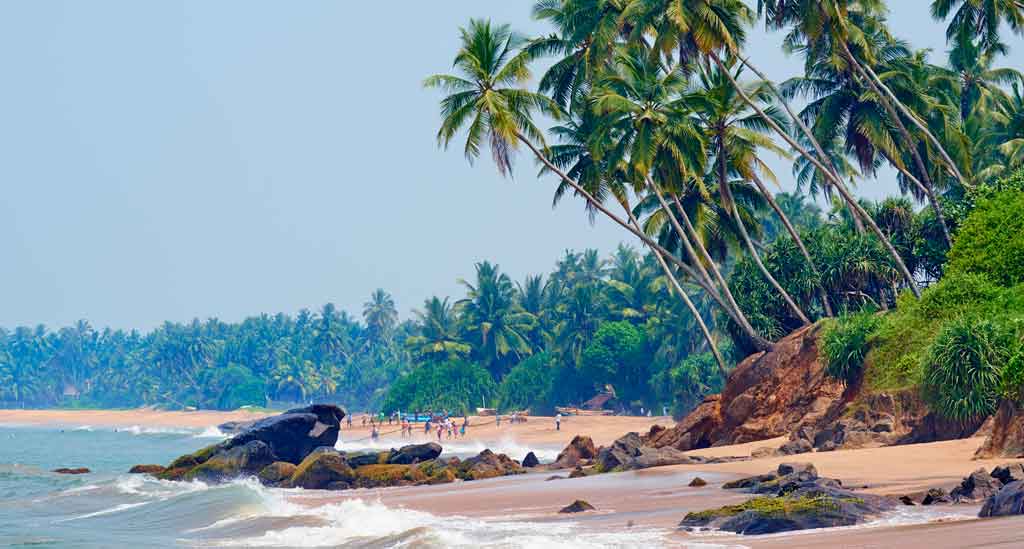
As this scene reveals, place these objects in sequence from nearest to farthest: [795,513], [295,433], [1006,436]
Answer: [795,513], [1006,436], [295,433]

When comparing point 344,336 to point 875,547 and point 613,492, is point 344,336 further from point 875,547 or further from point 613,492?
point 875,547

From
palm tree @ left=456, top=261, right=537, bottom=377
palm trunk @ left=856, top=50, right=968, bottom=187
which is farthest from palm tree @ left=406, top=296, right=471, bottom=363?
palm trunk @ left=856, top=50, right=968, bottom=187

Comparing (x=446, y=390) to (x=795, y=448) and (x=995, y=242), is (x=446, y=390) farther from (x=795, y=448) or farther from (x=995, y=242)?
(x=995, y=242)

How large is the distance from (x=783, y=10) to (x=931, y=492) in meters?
25.6

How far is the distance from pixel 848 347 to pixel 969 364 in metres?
6.74

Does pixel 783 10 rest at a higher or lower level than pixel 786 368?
higher

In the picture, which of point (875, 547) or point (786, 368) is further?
point (786, 368)

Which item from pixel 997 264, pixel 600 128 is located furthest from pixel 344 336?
pixel 997 264

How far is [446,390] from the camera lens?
285ft

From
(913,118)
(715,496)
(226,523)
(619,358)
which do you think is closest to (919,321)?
(913,118)

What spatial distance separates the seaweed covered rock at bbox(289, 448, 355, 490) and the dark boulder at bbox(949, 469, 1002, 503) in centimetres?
2077

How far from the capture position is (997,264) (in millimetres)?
28141

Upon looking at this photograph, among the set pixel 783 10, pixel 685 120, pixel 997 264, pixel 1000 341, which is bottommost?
pixel 1000 341

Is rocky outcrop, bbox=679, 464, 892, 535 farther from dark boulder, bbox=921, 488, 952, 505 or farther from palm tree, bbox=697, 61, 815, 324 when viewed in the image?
palm tree, bbox=697, 61, 815, 324
